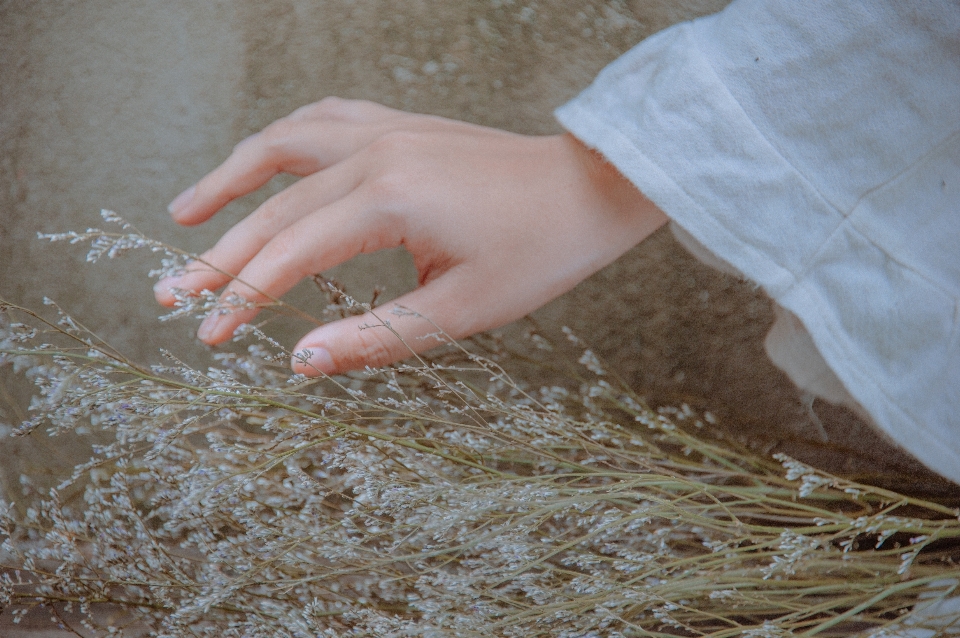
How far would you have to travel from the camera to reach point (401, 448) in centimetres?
45

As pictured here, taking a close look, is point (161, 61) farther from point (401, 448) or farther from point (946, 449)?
point (946, 449)

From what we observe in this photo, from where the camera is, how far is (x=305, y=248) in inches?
19.2

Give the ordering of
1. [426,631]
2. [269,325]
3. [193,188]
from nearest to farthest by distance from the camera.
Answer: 1. [426,631]
2. [193,188]
3. [269,325]

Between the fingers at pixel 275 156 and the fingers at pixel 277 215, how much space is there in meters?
0.05

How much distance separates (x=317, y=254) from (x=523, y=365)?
0.26 metres

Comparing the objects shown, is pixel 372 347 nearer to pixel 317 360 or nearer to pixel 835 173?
pixel 317 360

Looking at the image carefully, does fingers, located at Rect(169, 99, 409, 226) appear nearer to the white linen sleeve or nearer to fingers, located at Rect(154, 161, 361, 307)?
fingers, located at Rect(154, 161, 361, 307)

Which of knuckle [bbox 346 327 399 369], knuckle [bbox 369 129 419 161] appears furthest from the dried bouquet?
knuckle [bbox 369 129 419 161]

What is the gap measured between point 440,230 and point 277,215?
128mm

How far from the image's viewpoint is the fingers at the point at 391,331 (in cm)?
48

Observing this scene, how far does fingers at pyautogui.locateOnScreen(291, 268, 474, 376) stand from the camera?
1.57 feet

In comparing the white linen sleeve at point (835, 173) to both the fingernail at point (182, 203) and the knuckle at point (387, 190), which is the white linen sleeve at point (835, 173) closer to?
the knuckle at point (387, 190)

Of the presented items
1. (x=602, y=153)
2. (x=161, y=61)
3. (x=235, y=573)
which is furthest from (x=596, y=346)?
(x=161, y=61)

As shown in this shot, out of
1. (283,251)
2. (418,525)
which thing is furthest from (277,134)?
(418,525)
